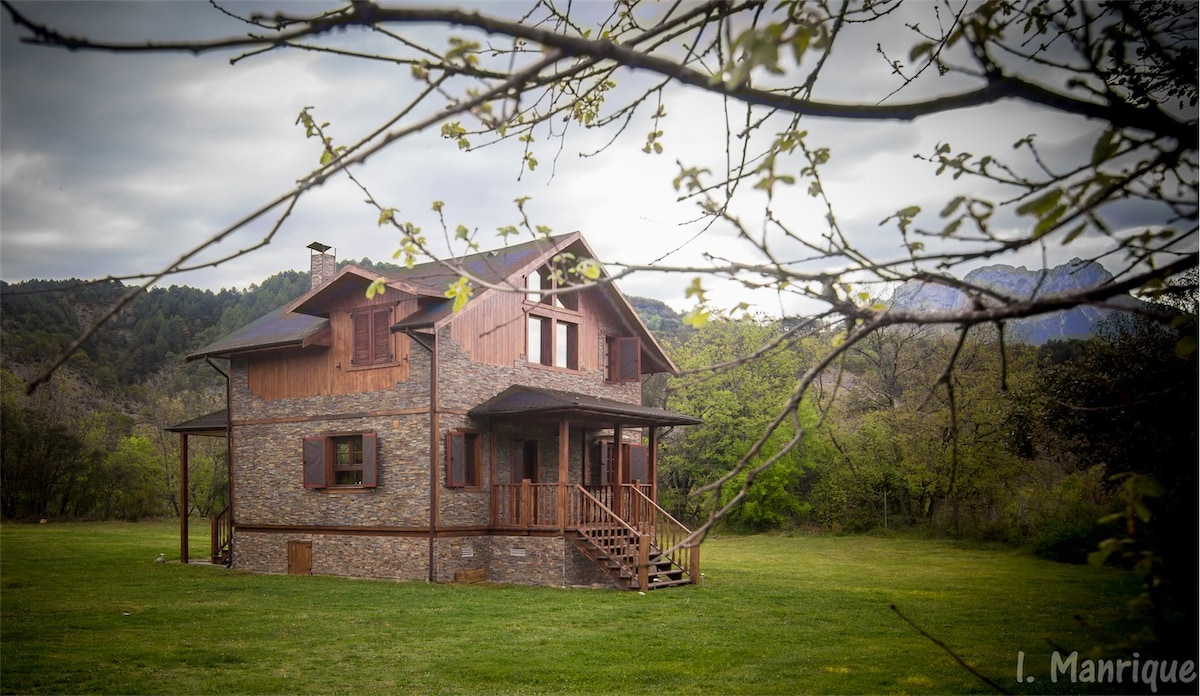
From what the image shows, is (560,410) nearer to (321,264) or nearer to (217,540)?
(321,264)

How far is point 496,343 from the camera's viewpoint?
18.6m

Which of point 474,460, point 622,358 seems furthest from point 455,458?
point 622,358

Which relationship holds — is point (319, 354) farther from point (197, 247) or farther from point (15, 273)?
point (197, 247)

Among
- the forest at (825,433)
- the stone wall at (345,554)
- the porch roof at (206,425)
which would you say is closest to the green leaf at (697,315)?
the forest at (825,433)

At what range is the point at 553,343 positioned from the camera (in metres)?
19.8

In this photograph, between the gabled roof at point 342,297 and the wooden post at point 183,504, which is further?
the wooden post at point 183,504

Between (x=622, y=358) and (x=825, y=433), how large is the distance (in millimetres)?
13044

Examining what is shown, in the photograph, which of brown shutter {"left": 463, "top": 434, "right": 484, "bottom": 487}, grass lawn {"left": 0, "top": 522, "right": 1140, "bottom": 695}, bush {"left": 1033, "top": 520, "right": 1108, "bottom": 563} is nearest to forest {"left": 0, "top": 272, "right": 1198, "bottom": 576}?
bush {"left": 1033, "top": 520, "right": 1108, "bottom": 563}

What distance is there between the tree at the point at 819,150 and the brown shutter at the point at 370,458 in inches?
568

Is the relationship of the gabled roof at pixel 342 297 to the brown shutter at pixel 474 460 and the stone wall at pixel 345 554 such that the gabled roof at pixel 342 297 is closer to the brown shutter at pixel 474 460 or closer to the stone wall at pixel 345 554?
the brown shutter at pixel 474 460

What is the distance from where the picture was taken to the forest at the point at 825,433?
55.1 ft

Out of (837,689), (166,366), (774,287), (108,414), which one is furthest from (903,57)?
(166,366)

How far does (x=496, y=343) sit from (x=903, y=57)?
47.3 ft

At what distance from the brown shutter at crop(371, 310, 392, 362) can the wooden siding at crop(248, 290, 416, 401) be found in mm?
145
